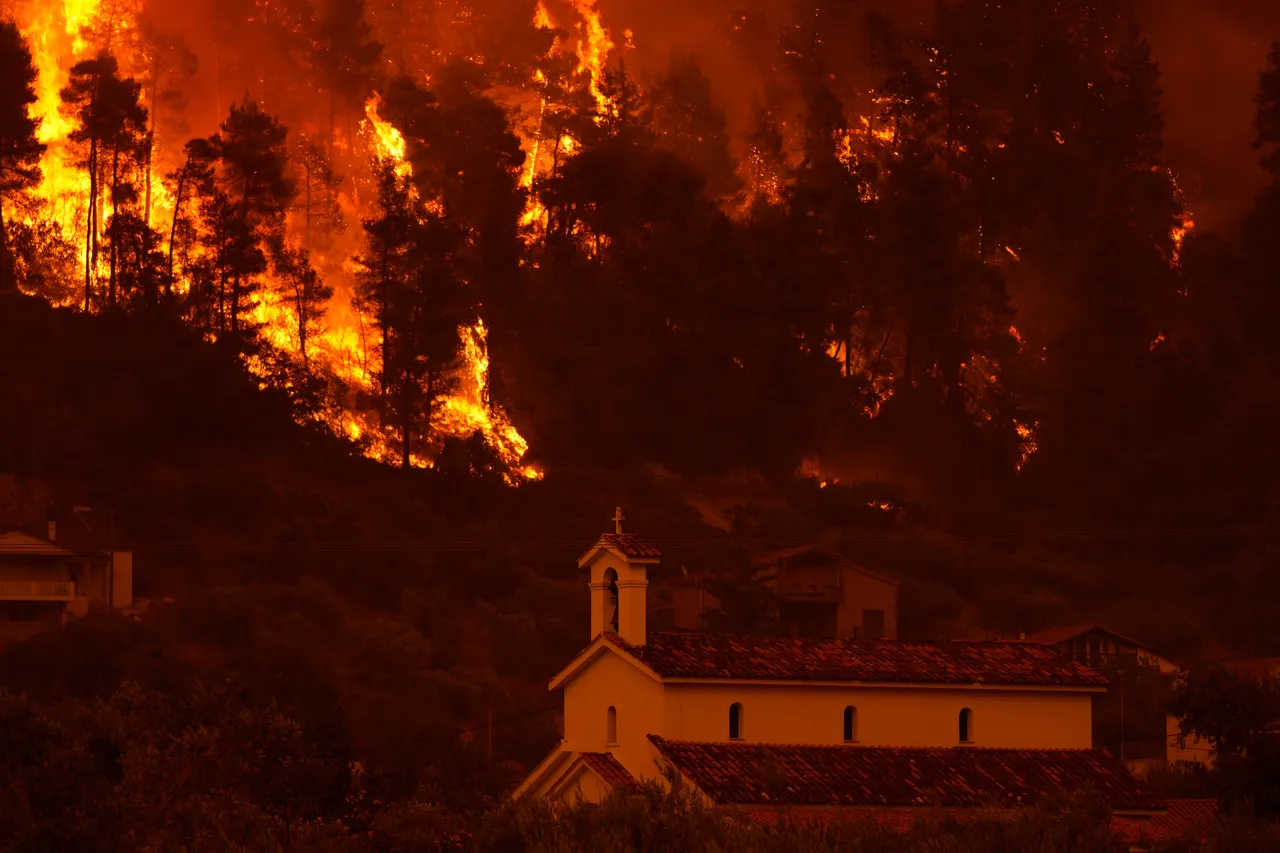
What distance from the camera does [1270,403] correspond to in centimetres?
13388

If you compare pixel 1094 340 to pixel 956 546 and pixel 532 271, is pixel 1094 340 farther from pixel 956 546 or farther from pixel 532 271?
pixel 532 271

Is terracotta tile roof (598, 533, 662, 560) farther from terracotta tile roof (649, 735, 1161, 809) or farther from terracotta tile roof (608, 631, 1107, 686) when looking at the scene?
terracotta tile roof (649, 735, 1161, 809)

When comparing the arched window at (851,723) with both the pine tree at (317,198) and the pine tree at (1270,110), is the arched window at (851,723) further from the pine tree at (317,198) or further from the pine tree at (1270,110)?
the pine tree at (1270,110)

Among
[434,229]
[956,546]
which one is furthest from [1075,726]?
[434,229]

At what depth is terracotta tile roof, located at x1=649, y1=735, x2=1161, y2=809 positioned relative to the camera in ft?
191

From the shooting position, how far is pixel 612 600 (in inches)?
2522

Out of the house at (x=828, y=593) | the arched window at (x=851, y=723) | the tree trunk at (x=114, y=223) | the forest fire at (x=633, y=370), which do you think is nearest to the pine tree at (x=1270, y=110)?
the forest fire at (x=633, y=370)

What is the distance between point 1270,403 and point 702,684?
261ft

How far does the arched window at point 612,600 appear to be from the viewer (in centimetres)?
6356

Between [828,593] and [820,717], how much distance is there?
46080 millimetres

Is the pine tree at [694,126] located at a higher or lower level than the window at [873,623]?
higher

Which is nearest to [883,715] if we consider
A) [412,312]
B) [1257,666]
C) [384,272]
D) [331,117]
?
[1257,666]

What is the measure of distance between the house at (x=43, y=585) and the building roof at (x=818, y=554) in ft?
90.7

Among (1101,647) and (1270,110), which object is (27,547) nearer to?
(1101,647)
